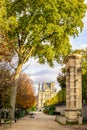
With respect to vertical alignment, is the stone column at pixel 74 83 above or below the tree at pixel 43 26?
below

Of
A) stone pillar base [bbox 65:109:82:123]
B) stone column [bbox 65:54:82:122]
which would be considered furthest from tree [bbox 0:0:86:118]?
stone pillar base [bbox 65:109:82:123]

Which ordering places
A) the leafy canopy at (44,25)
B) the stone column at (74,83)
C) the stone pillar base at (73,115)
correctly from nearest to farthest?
the stone pillar base at (73,115) → the stone column at (74,83) → the leafy canopy at (44,25)

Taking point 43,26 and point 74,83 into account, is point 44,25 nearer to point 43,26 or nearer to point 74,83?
point 43,26

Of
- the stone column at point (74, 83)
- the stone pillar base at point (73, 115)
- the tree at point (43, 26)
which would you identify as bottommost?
the stone pillar base at point (73, 115)

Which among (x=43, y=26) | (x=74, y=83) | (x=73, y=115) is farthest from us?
(x=43, y=26)

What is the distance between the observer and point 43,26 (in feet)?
175

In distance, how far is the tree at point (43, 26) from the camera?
5306cm

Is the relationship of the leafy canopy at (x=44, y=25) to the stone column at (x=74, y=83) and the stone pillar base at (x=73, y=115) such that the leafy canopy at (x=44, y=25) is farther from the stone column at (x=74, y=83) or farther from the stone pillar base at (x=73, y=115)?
the stone pillar base at (x=73, y=115)

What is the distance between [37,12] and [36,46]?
5.37m

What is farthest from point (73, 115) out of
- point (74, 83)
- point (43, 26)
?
Answer: point (43, 26)

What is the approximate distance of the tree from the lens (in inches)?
2089

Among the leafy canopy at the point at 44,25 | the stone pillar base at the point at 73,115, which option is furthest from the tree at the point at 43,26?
the stone pillar base at the point at 73,115

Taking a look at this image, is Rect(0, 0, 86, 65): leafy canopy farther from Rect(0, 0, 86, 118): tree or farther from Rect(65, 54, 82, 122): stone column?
Result: Rect(65, 54, 82, 122): stone column

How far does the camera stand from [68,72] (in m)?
51.1
